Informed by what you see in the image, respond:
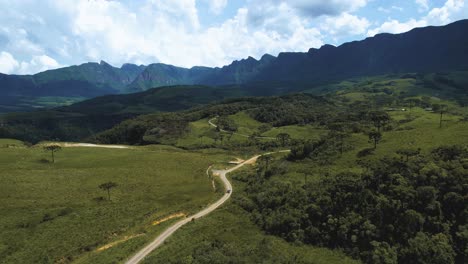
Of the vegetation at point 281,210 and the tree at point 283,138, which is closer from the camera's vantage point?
the vegetation at point 281,210

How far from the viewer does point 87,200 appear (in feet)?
293

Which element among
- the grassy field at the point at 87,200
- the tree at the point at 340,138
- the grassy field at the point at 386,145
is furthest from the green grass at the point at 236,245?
the tree at the point at 340,138

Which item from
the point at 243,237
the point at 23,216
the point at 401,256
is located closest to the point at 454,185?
the point at 401,256

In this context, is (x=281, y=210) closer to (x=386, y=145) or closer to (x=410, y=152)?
(x=410, y=152)

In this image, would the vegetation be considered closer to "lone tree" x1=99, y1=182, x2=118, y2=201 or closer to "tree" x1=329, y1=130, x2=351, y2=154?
"lone tree" x1=99, y1=182, x2=118, y2=201

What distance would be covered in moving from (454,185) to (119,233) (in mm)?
72130

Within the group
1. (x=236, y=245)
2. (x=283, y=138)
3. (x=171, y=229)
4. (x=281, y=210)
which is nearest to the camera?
(x=236, y=245)

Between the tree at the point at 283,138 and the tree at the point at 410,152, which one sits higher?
the tree at the point at 410,152

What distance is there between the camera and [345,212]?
7156 cm

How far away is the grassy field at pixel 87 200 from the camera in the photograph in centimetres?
6562

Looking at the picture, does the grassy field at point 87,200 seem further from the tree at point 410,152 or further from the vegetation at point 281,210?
the tree at point 410,152

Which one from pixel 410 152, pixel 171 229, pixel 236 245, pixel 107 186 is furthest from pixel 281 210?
pixel 107 186

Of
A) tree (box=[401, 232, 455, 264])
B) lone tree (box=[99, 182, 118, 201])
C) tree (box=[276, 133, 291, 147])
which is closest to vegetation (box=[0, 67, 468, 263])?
tree (box=[401, 232, 455, 264])

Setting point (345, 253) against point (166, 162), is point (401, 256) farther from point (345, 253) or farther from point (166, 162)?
point (166, 162)
